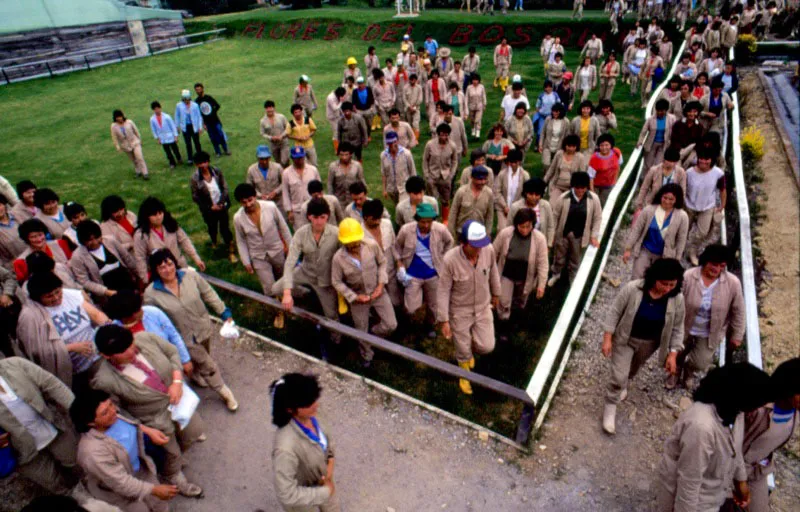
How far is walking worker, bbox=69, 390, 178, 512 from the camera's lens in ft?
10.0

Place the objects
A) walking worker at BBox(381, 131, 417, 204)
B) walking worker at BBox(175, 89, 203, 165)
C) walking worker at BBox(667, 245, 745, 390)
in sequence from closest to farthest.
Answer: walking worker at BBox(667, 245, 745, 390)
walking worker at BBox(381, 131, 417, 204)
walking worker at BBox(175, 89, 203, 165)

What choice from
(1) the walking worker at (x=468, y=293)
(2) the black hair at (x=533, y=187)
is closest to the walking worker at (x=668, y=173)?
(2) the black hair at (x=533, y=187)

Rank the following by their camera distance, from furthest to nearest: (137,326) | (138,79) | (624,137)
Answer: (138,79), (624,137), (137,326)

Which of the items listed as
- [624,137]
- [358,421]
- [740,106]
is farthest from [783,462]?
[740,106]

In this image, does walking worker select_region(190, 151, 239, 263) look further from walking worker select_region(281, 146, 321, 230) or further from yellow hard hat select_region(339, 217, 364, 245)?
yellow hard hat select_region(339, 217, 364, 245)

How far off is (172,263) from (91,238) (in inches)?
67.6

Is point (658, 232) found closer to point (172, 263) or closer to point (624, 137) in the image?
point (172, 263)

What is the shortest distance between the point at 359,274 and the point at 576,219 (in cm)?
316

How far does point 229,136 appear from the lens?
14.9 meters

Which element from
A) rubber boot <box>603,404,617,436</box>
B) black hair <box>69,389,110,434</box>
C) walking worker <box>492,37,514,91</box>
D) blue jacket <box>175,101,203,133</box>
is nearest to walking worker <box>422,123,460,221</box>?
rubber boot <box>603,404,617,436</box>

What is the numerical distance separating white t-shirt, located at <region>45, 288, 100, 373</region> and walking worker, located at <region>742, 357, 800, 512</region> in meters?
5.76

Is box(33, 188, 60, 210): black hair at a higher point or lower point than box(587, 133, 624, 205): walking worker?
higher

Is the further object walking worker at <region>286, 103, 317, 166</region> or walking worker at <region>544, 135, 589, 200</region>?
walking worker at <region>286, 103, 317, 166</region>

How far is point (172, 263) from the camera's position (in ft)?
14.6
